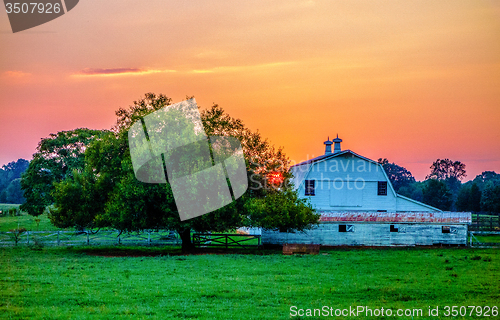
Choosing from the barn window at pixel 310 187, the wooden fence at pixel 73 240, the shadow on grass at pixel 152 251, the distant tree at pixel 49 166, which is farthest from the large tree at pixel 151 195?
the distant tree at pixel 49 166

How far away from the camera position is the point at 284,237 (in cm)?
3728

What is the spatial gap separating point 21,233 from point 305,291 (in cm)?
3061

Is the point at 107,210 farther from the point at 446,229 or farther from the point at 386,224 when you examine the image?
the point at 446,229

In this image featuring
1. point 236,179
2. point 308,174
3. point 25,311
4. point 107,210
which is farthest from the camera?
point 308,174

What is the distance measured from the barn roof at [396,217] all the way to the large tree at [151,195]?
13.9ft

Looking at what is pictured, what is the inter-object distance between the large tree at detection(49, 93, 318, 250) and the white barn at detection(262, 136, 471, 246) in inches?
165

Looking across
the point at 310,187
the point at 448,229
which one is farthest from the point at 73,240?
the point at 448,229

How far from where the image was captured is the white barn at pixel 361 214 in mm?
37812

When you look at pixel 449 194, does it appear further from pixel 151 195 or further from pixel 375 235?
pixel 151 195

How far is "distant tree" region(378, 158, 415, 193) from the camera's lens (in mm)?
118438

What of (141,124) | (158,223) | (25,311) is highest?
(141,124)

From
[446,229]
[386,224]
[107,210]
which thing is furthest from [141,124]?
[446,229]

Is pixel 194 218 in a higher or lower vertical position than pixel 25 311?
higher

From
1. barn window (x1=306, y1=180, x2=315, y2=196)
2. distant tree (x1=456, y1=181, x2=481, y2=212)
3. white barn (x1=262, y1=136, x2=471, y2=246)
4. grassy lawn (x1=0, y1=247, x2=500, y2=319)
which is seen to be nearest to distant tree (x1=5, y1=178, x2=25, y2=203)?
distant tree (x1=456, y1=181, x2=481, y2=212)
